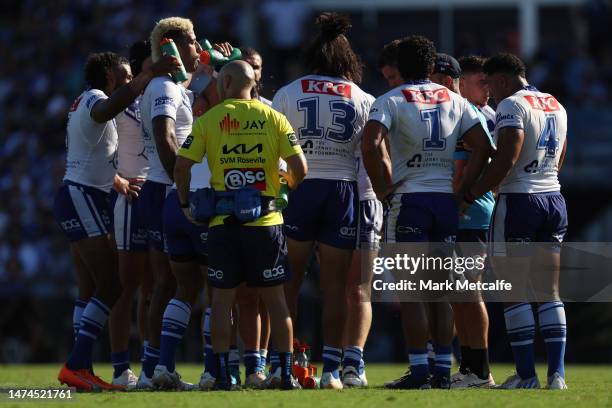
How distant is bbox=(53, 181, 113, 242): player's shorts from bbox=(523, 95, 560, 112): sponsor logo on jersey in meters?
3.59

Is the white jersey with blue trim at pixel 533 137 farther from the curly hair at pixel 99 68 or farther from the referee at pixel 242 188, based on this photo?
the curly hair at pixel 99 68

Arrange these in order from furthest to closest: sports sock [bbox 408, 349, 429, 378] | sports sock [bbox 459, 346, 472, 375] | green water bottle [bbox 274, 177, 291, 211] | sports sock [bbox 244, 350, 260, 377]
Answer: sports sock [bbox 459, 346, 472, 375] → sports sock [bbox 244, 350, 260, 377] → sports sock [bbox 408, 349, 429, 378] → green water bottle [bbox 274, 177, 291, 211]

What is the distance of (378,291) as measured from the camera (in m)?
11.2

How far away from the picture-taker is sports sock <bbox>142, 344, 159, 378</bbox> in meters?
10.4

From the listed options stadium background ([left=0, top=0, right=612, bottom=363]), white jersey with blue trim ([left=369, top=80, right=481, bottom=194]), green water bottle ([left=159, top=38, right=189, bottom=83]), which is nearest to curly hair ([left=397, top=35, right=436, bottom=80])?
white jersey with blue trim ([left=369, top=80, right=481, bottom=194])

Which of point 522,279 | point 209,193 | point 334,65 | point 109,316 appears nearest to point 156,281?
point 109,316

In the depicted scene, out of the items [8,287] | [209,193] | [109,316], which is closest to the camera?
[209,193]

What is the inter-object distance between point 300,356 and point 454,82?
262 centimetres

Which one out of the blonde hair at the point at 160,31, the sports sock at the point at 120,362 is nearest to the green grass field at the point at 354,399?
the sports sock at the point at 120,362

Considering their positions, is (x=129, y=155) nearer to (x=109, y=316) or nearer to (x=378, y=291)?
(x=109, y=316)

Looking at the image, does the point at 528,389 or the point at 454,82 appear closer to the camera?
the point at 528,389

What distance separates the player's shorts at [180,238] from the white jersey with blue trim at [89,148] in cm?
110

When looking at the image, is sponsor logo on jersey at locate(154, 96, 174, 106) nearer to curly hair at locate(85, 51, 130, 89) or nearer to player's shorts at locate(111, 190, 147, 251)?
player's shorts at locate(111, 190, 147, 251)

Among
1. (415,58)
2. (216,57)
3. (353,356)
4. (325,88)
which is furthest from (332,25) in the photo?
(353,356)
